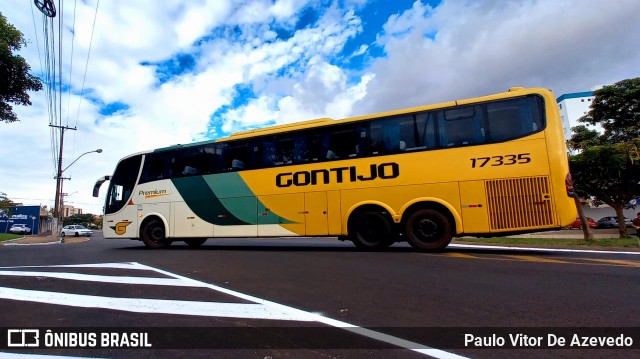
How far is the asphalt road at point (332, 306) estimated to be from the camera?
118 inches

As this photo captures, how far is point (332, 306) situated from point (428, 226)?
5.27m

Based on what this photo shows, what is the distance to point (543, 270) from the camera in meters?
6.04

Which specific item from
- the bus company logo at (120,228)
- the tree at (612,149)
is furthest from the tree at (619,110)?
the bus company logo at (120,228)

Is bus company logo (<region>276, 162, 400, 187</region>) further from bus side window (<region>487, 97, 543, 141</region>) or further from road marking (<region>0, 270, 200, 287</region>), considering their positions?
road marking (<region>0, 270, 200, 287</region>)

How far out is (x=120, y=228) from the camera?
42.3ft

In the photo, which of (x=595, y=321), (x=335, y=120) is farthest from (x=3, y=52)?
(x=595, y=321)

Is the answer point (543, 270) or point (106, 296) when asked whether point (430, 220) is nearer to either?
point (543, 270)

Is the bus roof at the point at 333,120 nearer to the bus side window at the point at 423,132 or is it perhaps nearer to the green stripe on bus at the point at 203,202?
the bus side window at the point at 423,132

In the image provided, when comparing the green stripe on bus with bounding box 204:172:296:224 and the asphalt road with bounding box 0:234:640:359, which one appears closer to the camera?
the asphalt road with bounding box 0:234:640:359

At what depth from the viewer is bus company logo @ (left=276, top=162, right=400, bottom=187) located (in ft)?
29.9

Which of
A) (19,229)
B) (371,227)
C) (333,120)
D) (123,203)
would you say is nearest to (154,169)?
(123,203)

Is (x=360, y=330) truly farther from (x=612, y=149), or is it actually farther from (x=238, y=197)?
(x=612, y=149)

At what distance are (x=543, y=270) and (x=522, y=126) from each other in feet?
11.4

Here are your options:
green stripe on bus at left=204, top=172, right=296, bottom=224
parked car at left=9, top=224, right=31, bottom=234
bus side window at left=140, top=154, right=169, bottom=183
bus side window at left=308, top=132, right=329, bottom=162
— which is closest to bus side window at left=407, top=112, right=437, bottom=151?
bus side window at left=308, top=132, right=329, bottom=162
